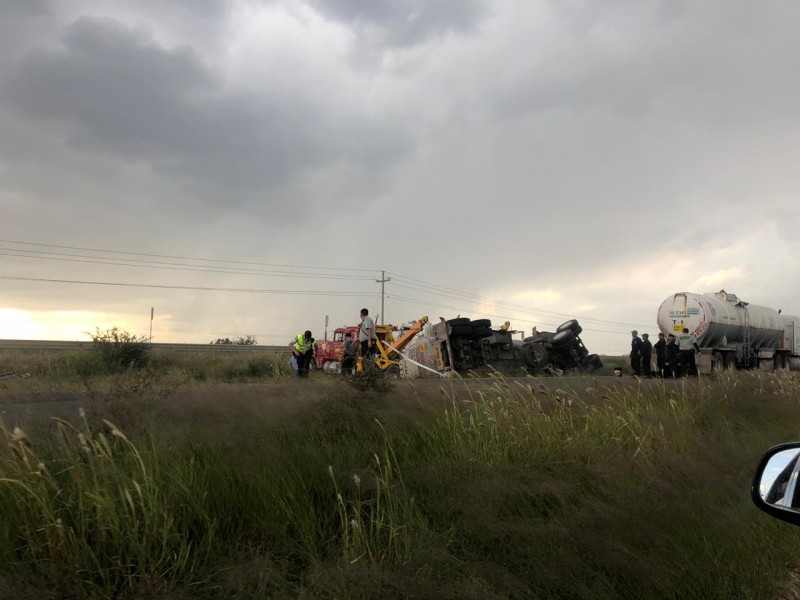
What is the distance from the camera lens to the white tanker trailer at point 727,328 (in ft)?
82.8

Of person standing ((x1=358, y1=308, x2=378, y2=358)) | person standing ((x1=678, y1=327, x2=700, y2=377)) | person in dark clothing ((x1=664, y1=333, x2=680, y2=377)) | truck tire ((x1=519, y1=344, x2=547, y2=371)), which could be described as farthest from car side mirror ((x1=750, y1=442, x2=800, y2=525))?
person standing ((x1=678, y1=327, x2=700, y2=377))

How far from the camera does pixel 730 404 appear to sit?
365 inches

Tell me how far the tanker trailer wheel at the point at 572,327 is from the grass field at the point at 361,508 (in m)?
16.6

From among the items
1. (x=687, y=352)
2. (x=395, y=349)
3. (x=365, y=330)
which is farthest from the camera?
(x=687, y=352)

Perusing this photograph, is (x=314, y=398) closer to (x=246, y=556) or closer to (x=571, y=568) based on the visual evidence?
(x=246, y=556)

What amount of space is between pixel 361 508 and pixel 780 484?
101 inches

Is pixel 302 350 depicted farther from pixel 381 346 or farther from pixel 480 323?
pixel 480 323

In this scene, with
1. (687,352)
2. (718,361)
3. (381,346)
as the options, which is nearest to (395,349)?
(381,346)

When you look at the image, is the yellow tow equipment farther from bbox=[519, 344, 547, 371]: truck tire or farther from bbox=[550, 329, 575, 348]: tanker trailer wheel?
bbox=[550, 329, 575, 348]: tanker trailer wheel

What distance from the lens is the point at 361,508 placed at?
4.14m

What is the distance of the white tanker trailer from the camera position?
25.2 metres

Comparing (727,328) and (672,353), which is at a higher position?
(727,328)

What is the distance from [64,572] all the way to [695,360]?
24667mm

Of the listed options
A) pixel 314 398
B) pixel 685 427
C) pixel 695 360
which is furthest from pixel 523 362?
pixel 314 398
